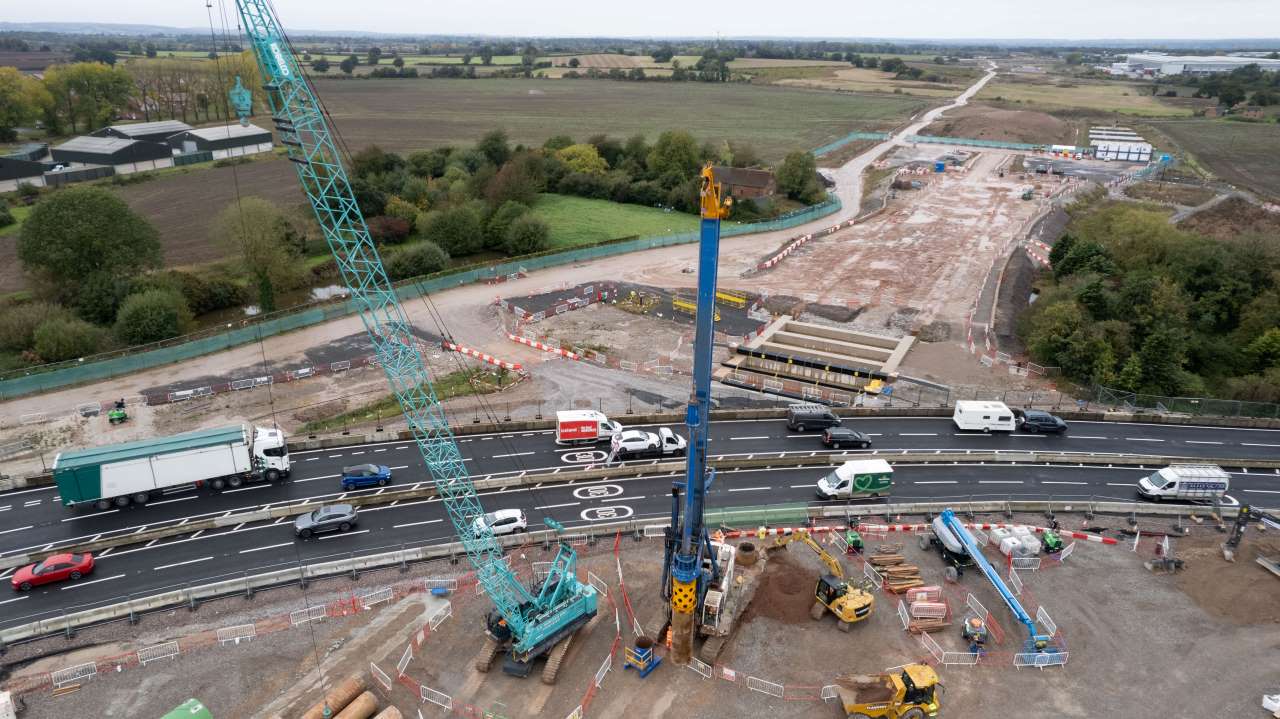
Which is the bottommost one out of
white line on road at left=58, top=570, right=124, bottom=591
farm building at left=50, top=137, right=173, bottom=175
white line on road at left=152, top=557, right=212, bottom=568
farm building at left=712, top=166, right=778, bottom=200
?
white line on road at left=58, top=570, right=124, bottom=591

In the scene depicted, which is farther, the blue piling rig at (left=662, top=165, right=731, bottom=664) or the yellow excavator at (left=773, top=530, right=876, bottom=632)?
the yellow excavator at (left=773, top=530, right=876, bottom=632)

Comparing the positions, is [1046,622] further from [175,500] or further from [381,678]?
[175,500]

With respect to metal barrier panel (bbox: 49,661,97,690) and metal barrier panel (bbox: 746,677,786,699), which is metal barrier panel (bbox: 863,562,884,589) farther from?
metal barrier panel (bbox: 49,661,97,690)

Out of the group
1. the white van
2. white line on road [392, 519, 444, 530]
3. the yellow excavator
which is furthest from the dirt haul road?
the yellow excavator

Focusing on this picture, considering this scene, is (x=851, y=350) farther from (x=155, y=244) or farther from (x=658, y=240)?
(x=155, y=244)

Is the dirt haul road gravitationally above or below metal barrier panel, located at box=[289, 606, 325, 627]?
above

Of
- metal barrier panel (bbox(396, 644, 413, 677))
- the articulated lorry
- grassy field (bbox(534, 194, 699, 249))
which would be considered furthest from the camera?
grassy field (bbox(534, 194, 699, 249))

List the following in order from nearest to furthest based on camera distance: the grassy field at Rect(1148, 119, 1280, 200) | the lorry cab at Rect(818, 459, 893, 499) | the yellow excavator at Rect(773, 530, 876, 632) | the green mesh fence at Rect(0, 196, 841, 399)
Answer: the yellow excavator at Rect(773, 530, 876, 632)
the lorry cab at Rect(818, 459, 893, 499)
the green mesh fence at Rect(0, 196, 841, 399)
the grassy field at Rect(1148, 119, 1280, 200)
